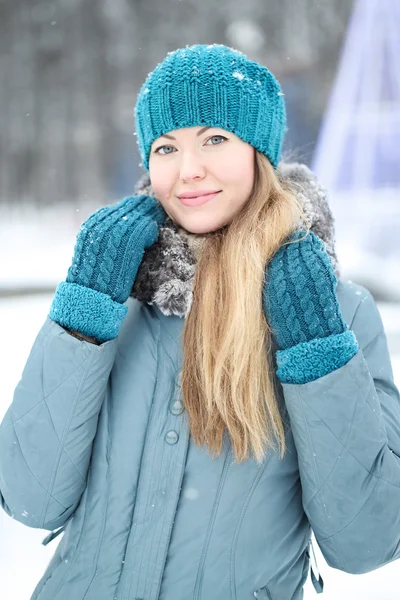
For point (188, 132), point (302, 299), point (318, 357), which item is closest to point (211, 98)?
point (188, 132)

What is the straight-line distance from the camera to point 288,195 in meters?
1.17

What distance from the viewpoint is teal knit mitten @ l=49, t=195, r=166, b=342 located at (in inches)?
40.3

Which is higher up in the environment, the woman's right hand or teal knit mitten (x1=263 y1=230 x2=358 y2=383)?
the woman's right hand

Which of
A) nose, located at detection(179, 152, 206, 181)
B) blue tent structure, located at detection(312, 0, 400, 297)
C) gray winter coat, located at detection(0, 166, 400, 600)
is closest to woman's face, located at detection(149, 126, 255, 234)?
nose, located at detection(179, 152, 206, 181)

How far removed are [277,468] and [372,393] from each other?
0.23m

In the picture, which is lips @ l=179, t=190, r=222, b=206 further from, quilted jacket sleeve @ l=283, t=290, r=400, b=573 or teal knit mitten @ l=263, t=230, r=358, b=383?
quilted jacket sleeve @ l=283, t=290, r=400, b=573

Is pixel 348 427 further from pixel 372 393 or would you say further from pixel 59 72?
pixel 59 72

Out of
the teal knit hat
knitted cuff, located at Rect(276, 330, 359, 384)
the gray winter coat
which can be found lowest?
the gray winter coat

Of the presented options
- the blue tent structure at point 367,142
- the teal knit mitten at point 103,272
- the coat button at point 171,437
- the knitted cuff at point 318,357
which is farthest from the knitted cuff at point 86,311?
the blue tent structure at point 367,142

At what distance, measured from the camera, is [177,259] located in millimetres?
1146

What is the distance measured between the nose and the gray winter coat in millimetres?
378

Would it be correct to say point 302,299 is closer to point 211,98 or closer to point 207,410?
point 207,410

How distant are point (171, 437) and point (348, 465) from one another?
1.06 ft

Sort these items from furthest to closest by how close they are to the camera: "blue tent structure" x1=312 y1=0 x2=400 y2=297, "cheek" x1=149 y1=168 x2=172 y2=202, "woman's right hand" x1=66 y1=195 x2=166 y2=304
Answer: "blue tent structure" x1=312 y1=0 x2=400 y2=297 < "cheek" x1=149 y1=168 x2=172 y2=202 < "woman's right hand" x1=66 y1=195 x2=166 y2=304
